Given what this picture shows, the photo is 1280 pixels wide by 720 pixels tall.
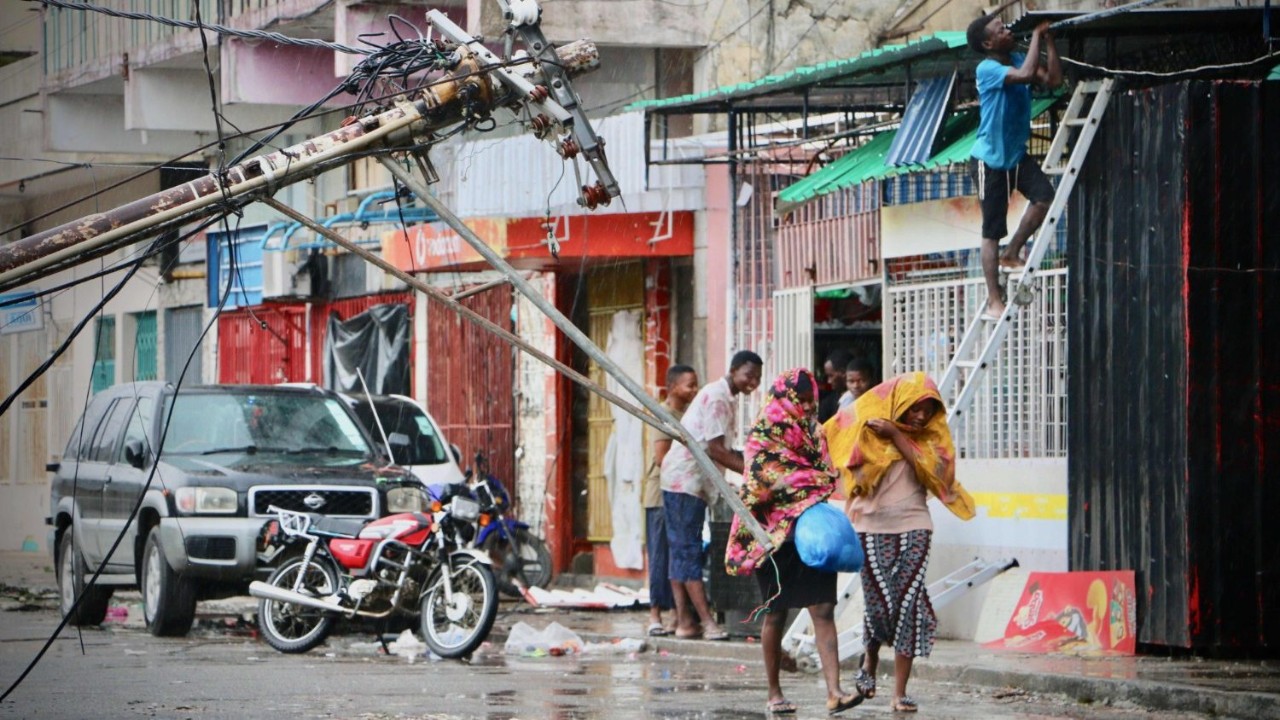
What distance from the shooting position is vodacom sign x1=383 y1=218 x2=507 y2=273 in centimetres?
1952

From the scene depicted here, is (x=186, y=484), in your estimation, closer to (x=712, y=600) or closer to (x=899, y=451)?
(x=712, y=600)

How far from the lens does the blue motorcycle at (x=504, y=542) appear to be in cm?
1823

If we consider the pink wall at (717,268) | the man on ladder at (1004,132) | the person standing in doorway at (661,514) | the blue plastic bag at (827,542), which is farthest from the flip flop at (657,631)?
the blue plastic bag at (827,542)

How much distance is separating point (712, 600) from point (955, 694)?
10.9 feet

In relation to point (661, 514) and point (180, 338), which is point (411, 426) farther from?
point (180, 338)

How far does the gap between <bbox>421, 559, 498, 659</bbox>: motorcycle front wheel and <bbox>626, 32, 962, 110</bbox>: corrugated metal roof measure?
3874 millimetres

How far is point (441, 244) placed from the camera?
20406 millimetres

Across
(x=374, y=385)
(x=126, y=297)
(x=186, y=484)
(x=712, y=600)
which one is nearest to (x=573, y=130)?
(x=712, y=600)

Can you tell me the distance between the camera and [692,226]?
61.7 ft

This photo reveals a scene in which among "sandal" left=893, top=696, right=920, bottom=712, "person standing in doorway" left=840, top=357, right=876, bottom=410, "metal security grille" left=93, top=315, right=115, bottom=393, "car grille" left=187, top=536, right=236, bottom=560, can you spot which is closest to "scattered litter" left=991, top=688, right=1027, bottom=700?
"sandal" left=893, top=696, right=920, bottom=712

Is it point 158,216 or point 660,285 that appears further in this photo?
A: point 660,285

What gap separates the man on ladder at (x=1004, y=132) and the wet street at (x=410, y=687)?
2670mm

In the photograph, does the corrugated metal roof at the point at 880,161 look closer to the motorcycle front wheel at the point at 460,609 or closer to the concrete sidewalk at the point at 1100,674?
the concrete sidewalk at the point at 1100,674

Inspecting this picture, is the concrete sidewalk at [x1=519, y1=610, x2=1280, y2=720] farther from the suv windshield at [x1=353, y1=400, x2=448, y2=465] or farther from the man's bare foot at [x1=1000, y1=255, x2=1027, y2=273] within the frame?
the suv windshield at [x1=353, y1=400, x2=448, y2=465]
